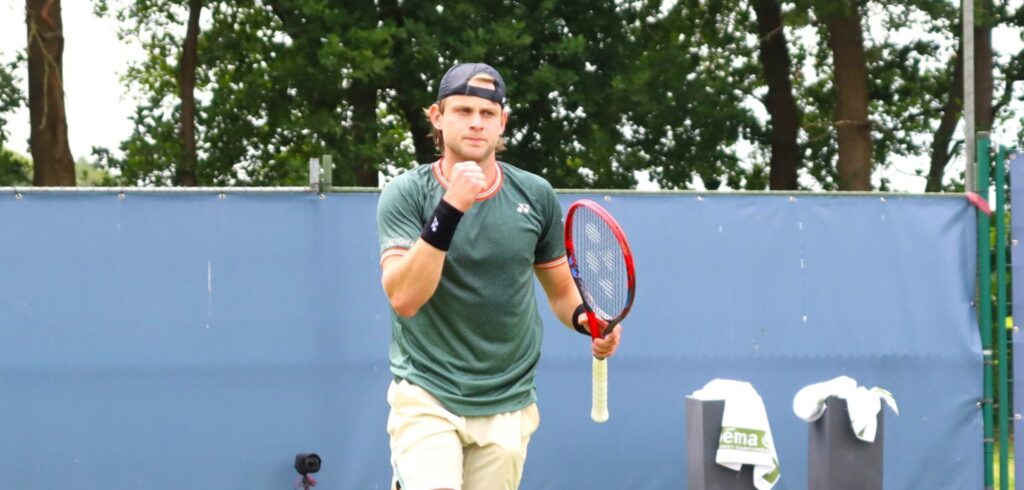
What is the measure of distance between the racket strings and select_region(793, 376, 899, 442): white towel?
215 cm

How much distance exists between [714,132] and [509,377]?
1473 centimetres

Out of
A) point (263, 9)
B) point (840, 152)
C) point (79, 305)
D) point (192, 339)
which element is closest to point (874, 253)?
point (192, 339)

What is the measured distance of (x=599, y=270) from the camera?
4.74m

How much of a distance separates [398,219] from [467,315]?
1.10 ft

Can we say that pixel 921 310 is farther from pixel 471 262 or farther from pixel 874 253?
pixel 471 262

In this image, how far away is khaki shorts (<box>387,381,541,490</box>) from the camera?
3.96m

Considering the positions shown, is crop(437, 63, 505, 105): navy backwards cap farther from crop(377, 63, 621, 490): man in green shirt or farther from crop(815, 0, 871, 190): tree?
crop(815, 0, 871, 190): tree

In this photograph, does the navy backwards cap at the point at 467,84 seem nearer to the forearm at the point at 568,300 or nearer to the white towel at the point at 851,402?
the forearm at the point at 568,300

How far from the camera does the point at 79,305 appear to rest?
21.0ft

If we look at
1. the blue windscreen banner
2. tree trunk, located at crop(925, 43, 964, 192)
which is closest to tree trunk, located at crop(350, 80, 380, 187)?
tree trunk, located at crop(925, 43, 964, 192)

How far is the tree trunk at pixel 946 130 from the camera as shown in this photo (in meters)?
19.4

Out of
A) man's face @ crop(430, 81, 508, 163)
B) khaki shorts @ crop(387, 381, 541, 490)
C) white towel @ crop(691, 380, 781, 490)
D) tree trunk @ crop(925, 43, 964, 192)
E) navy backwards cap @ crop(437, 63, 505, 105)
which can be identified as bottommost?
white towel @ crop(691, 380, 781, 490)

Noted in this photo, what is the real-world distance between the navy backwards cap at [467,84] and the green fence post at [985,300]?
384 centimetres

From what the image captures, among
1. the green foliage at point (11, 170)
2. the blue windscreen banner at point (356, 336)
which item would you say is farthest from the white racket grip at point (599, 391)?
the green foliage at point (11, 170)
